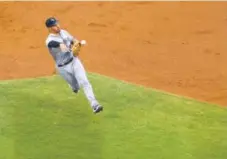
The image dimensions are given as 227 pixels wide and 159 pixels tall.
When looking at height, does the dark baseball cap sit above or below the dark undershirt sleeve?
above

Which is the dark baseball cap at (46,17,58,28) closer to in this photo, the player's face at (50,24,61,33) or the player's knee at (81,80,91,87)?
the player's face at (50,24,61,33)

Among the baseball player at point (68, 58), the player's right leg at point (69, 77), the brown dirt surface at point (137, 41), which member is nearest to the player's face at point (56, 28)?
the baseball player at point (68, 58)

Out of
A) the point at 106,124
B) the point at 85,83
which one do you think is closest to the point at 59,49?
the point at 85,83

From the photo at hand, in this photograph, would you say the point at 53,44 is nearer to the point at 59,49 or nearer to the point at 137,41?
the point at 59,49

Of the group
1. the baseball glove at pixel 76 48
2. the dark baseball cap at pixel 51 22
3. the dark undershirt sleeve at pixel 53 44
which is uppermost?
the dark baseball cap at pixel 51 22

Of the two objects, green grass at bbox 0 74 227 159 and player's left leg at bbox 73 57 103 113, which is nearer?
green grass at bbox 0 74 227 159

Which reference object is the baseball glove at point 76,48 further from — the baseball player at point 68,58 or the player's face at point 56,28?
the player's face at point 56,28

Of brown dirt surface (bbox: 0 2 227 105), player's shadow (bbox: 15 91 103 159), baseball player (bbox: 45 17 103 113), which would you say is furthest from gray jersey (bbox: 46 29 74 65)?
player's shadow (bbox: 15 91 103 159)
